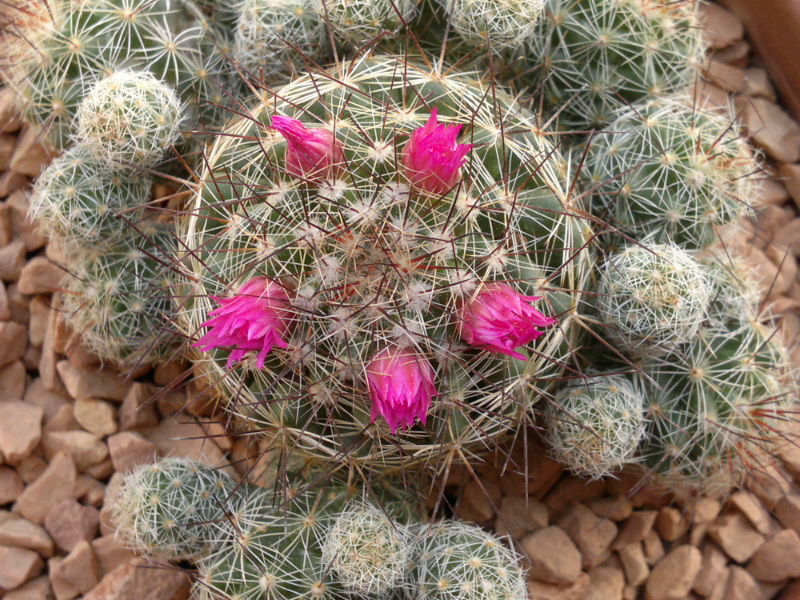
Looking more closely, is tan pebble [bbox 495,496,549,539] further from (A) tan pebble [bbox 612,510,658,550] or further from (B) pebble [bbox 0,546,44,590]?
(B) pebble [bbox 0,546,44,590]

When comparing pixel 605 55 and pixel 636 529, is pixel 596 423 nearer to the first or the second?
pixel 636 529

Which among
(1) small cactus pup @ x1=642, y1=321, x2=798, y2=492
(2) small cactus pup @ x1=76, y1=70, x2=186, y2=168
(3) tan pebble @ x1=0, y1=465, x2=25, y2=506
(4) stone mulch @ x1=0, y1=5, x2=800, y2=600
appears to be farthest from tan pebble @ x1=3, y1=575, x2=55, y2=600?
(1) small cactus pup @ x1=642, y1=321, x2=798, y2=492

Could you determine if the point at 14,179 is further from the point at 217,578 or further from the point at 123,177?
the point at 217,578

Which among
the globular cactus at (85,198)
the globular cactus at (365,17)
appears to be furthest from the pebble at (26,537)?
the globular cactus at (365,17)

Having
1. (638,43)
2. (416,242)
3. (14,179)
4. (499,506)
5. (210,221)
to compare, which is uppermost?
(638,43)

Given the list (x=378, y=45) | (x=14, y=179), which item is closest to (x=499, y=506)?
(x=378, y=45)

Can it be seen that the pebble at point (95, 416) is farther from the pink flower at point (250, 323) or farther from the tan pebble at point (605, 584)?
the tan pebble at point (605, 584)
